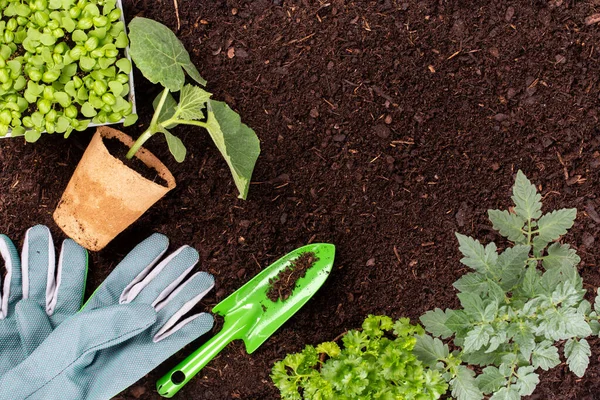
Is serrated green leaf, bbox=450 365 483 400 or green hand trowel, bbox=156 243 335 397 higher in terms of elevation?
serrated green leaf, bbox=450 365 483 400

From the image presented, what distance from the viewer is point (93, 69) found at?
1.66 meters

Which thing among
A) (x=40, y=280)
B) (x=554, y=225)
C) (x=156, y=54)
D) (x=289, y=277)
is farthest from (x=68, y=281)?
(x=554, y=225)

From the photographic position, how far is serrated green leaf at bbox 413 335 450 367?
5.20ft

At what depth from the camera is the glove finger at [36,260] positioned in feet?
6.63

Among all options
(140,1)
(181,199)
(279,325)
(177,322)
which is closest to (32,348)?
(177,322)

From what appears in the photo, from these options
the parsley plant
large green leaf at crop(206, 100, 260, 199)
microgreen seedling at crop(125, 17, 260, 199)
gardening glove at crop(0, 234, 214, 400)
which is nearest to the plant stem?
microgreen seedling at crop(125, 17, 260, 199)

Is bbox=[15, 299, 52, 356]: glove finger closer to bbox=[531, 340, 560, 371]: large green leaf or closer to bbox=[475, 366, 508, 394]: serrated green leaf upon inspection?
bbox=[475, 366, 508, 394]: serrated green leaf

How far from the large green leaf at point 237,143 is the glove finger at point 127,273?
52cm

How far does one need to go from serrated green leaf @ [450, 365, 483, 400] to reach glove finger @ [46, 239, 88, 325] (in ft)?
4.33

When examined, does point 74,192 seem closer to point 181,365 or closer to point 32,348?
point 32,348

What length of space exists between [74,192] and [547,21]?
1745mm

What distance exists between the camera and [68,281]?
6.59 feet

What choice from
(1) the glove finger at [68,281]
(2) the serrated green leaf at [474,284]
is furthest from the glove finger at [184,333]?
(2) the serrated green leaf at [474,284]

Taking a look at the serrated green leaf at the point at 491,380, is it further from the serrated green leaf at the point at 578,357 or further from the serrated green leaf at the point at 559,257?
the serrated green leaf at the point at 559,257
